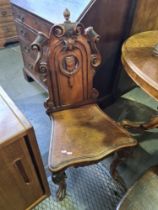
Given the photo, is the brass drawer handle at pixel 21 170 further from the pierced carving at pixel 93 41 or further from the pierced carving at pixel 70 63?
the pierced carving at pixel 93 41

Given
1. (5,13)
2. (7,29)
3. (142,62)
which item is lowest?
(7,29)

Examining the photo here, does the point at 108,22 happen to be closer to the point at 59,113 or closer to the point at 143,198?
the point at 59,113

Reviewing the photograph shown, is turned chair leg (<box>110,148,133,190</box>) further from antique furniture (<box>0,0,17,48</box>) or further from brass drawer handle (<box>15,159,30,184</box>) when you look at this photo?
antique furniture (<box>0,0,17,48</box>)

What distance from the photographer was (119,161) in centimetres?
122

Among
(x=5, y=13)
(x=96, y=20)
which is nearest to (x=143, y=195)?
(x=96, y=20)

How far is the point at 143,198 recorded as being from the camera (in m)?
0.83

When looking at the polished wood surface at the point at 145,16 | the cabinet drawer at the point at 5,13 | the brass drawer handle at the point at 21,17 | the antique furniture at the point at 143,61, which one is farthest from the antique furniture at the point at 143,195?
the cabinet drawer at the point at 5,13

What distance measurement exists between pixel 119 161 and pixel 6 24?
2751mm

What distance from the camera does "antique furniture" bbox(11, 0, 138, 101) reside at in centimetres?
132

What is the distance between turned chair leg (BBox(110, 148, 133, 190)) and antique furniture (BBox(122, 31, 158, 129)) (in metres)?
0.38

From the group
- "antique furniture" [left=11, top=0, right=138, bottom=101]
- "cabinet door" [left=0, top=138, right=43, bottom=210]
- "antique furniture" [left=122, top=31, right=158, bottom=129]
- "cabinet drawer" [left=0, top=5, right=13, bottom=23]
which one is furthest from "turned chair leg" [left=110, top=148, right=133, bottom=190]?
"cabinet drawer" [left=0, top=5, right=13, bottom=23]

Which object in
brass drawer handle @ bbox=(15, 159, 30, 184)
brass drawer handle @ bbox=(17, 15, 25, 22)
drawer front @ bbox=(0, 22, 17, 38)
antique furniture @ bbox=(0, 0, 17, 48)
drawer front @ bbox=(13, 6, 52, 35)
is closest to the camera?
brass drawer handle @ bbox=(15, 159, 30, 184)

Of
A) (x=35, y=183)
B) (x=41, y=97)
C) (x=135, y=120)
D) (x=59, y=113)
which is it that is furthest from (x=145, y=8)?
(x=35, y=183)

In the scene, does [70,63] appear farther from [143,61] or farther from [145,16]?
[145,16]
